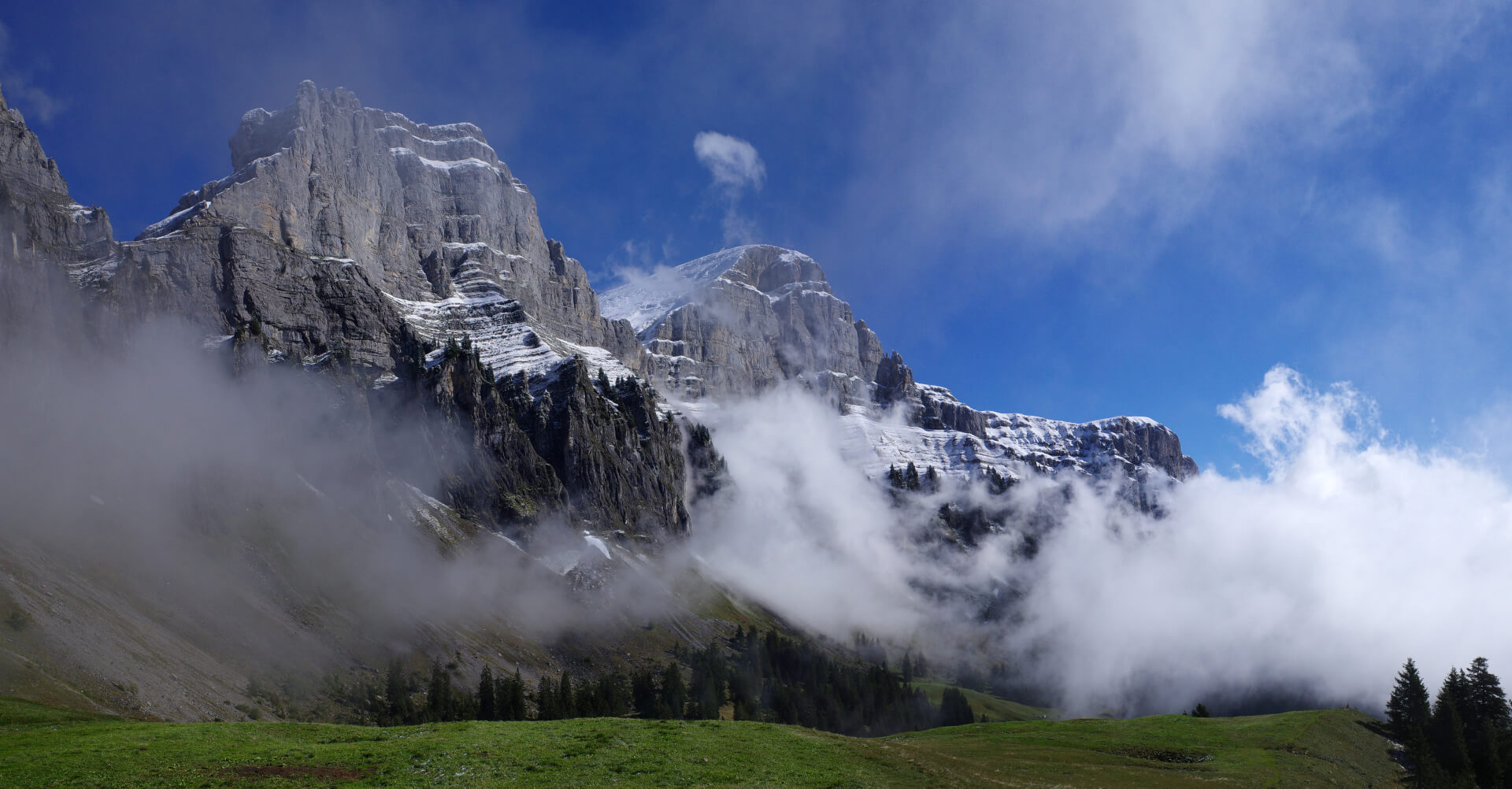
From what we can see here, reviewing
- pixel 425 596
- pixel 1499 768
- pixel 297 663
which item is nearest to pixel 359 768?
pixel 1499 768

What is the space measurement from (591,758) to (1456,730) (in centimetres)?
8812

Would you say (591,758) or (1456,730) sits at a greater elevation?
(591,758)

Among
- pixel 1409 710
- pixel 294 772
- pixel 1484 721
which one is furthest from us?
pixel 1409 710

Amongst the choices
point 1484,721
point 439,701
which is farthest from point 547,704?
point 1484,721

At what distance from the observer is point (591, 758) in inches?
1658

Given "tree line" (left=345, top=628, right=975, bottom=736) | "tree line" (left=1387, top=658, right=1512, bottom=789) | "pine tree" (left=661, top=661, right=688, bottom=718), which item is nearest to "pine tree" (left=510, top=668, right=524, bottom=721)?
"tree line" (left=345, top=628, right=975, bottom=736)

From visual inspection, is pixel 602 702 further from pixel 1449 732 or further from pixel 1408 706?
pixel 1449 732

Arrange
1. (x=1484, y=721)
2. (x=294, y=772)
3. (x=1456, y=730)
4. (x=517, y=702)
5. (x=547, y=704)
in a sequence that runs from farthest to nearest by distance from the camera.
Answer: (x=547, y=704), (x=517, y=702), (x=1456, y=730), (x=1484, y=721), (x=294, y=772)

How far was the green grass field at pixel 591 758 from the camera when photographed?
3581 cm

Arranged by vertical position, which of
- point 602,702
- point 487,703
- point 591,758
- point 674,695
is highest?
point 591,758

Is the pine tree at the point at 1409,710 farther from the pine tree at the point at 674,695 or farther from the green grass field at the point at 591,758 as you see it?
the pine tree at the point at 674,695

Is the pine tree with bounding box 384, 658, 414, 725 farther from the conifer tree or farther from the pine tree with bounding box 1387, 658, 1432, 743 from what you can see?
the pine tree with bounding box 1387, 658, 1432, 743

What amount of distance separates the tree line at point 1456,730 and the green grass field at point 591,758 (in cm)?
474

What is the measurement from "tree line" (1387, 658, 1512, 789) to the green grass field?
4.74m
